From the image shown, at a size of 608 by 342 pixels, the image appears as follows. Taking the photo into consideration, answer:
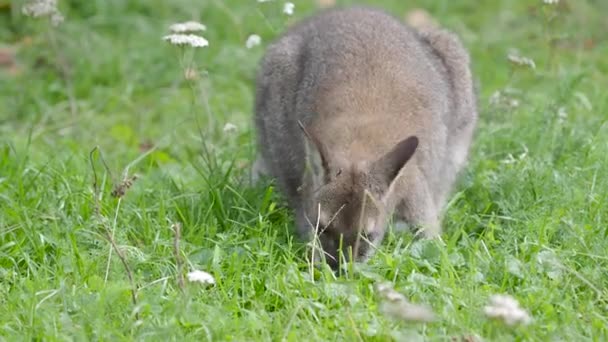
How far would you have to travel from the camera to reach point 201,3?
9.42 metres

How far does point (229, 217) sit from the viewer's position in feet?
18.5

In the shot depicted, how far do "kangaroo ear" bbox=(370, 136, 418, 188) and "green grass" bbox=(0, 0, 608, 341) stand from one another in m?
0.34

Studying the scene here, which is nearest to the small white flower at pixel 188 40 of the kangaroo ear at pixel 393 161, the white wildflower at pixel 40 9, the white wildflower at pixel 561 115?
the kangaroo ear at pixel 393 161

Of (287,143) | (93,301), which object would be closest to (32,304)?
(93,301)

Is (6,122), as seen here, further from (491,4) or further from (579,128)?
(491,4)

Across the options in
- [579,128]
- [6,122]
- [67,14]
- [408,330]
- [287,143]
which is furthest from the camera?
[67,14]

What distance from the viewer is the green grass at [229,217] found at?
172 inches

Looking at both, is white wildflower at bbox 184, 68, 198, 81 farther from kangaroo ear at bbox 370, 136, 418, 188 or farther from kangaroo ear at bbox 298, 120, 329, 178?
kangaroo ear at bbox 370, 136, 418, 188

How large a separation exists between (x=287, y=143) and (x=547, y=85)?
291 centimetres

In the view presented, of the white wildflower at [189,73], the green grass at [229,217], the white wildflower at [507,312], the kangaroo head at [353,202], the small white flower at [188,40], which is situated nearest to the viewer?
the white wildflower at [507,312]

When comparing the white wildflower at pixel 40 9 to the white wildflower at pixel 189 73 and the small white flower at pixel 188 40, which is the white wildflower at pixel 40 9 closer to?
the white wildflower at pixel 189 73

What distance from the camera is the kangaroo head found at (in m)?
4.80

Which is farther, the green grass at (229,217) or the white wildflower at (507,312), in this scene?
the green grass at (229,217)

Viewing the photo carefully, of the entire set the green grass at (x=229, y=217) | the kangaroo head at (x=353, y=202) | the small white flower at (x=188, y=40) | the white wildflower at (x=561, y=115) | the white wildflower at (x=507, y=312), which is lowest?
the green grass at (x=229, y=217)
